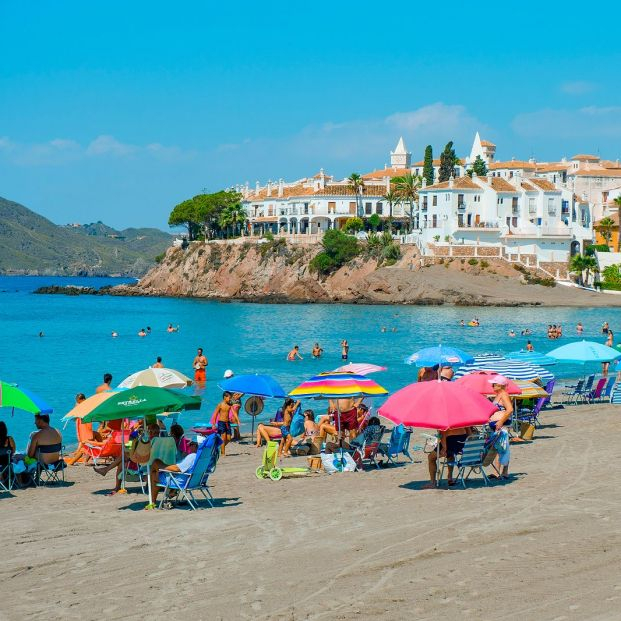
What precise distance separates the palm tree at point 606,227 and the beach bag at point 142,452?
90.1 meters

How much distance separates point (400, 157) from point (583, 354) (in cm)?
10557

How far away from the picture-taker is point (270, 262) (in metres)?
107

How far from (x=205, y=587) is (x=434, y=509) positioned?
4093 millimetres

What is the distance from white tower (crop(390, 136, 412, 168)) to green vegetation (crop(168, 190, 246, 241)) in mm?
20658

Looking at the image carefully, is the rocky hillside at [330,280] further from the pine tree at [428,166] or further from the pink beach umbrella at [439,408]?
the pink beach umbrella at [439,408]

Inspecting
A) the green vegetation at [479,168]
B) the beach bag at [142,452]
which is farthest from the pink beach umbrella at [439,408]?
the green vegetation at [479,168]

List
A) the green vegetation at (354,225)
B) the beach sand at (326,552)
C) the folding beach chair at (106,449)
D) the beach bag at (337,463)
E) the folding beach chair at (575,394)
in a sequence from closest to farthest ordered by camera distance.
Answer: the beach sand at (326,552), the beach bag at (337,463), the folding beach chair at (106,449), the folding beach chair at (575,394), the green vegetation at (354,225)

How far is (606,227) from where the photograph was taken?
9756 cm

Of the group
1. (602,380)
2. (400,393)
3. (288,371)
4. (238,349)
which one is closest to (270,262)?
(238,349)

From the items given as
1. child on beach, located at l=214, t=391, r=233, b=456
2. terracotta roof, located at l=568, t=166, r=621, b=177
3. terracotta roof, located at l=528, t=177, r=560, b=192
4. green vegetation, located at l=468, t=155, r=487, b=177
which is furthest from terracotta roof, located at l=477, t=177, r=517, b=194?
child on beach, located at l=214, t=391, r=233, b=456

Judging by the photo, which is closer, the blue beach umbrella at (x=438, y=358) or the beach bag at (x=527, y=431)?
the beach bag at (x=527, y=431)

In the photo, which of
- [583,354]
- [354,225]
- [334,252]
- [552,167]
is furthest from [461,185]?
[583,354]

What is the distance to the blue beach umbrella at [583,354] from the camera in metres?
24.2

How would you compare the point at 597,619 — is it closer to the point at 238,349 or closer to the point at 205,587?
the point at 205,587
